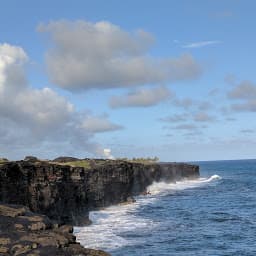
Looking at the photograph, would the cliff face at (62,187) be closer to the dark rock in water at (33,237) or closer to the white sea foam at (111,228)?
the white sea foam at (111,228)

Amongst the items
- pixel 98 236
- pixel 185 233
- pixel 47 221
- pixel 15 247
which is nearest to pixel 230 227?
pixel 185 233

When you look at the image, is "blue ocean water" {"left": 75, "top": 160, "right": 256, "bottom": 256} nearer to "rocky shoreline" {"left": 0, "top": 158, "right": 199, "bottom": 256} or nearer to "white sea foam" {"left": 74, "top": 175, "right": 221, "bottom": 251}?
"white sea foam" {"left": 74, "top": 175, "right": 221, "bottom": 251}

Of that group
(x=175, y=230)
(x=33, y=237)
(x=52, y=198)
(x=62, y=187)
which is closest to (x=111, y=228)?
(x=175, y=230)

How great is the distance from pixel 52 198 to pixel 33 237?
2691 centimetres

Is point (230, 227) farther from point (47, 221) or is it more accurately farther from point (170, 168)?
point (170, 168)

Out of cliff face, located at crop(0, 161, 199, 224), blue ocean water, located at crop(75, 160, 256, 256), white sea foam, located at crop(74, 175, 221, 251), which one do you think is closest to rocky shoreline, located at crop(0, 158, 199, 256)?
cliff face, located at crop(0, 161, 199, 224)

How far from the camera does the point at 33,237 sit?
26.2 m

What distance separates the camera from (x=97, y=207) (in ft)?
243

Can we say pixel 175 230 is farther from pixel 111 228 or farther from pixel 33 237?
pixel 33 237

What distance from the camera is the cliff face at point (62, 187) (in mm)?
46906

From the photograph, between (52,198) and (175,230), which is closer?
(175,230)

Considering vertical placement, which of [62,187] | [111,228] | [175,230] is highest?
[62,187]

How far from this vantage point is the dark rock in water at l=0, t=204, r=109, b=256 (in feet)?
80.5

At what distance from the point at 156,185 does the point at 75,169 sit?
251ft
